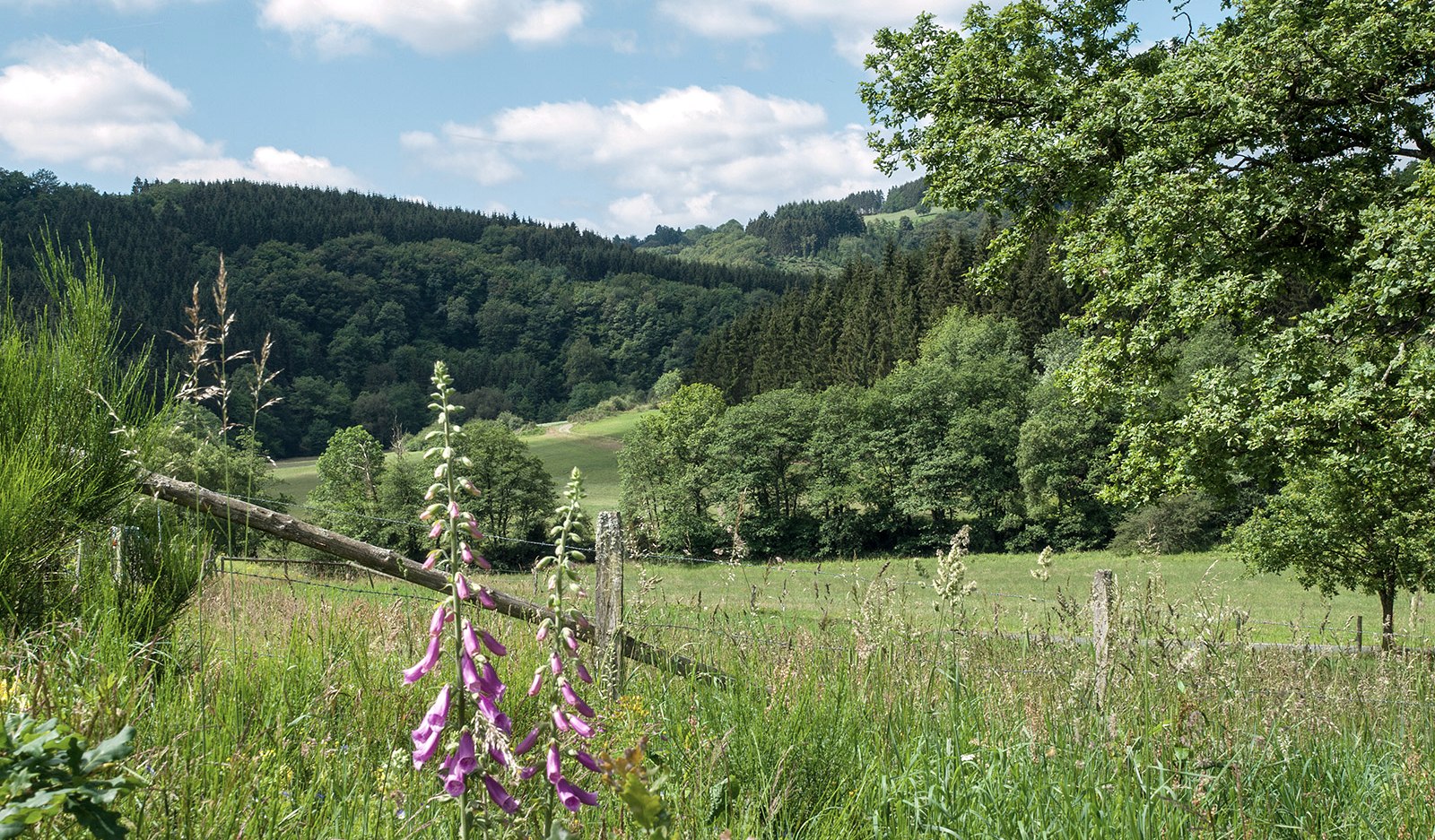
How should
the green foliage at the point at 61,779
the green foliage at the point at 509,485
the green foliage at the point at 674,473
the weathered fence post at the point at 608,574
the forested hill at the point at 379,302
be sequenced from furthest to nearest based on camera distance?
the forested hill at the point at 379,302, the green foliage at the point at 674,473, the green foliage at the point at 509,485, the weathered fence post at the point at 608,574, the green foliage at the point at 61,779

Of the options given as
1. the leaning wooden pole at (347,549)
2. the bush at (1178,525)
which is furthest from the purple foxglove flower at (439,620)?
the bush at (1178,525)

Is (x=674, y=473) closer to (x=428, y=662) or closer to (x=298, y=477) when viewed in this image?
(x=298, y=477)

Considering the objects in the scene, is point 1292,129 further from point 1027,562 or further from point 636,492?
point 636,492

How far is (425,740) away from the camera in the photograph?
1796 millimetres

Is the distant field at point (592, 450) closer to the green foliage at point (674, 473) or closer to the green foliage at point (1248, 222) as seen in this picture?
the green foliage at point (674, 473)

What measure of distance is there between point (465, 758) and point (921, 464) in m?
59.9

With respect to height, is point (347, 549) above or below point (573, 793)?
below

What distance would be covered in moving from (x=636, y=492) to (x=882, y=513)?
57.8 ft

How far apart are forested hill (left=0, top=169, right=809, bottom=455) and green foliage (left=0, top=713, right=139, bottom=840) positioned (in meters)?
131

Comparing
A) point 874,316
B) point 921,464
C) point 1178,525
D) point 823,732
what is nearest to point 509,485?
point 921,464

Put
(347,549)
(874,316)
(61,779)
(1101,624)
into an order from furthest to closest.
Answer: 1. (874,316)
2. (1101,624)
3. (347,549)
4. (61,779)

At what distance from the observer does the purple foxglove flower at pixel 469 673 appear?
69.1 inches

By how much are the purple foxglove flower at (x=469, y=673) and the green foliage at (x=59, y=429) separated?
3371 mm

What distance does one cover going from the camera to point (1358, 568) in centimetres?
1803
